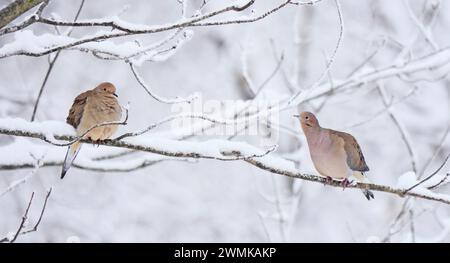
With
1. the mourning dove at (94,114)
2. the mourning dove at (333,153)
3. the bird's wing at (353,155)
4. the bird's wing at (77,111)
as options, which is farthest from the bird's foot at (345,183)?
the bird's wing at (77,111)

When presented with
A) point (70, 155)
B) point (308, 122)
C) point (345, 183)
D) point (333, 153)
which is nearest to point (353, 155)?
point (333, 153)

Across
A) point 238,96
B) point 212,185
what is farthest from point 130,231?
point 238,96

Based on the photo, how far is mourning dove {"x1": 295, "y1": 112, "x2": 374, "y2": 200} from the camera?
418 centimetres

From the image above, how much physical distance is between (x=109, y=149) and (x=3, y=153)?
2.81ft

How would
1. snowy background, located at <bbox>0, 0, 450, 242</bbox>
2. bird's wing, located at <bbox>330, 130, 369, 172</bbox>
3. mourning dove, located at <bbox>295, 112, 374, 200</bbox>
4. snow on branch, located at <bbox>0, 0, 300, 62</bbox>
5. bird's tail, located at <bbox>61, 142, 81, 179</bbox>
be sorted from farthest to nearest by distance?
snowy background, located at <bbox>0, 0, 450, 242</bbox> < bird's wing, located at <bbox>330, 130, 369, 172</bbox> < mourning dove, located at <bbox>295, 112, 374, 200</bbox> < bird's tail, located at <bbox>61, 142, 81, 179</bbox> < snow on branch, located at <bbox>0, 0, 300, 62</bbox>

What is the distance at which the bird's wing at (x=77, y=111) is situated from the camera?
12.7ft

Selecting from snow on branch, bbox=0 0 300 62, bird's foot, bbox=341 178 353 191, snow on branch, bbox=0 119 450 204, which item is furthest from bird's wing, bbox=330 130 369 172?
snow on branch, bbox=0 0 300 62

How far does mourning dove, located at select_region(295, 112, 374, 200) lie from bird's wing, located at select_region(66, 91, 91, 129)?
1.33 m

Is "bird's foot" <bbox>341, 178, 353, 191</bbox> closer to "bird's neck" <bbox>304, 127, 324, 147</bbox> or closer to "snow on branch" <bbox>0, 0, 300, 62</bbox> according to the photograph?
"bird's neck" <bbox>304, 127, 324, 147</bbox>

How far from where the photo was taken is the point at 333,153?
13.8 feet

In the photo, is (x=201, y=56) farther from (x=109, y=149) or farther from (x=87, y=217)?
(x=109, y=149)

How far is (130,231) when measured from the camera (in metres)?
9.48

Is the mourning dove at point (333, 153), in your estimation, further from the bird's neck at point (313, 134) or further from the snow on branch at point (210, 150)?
the snow on branch at point (210, 150)
